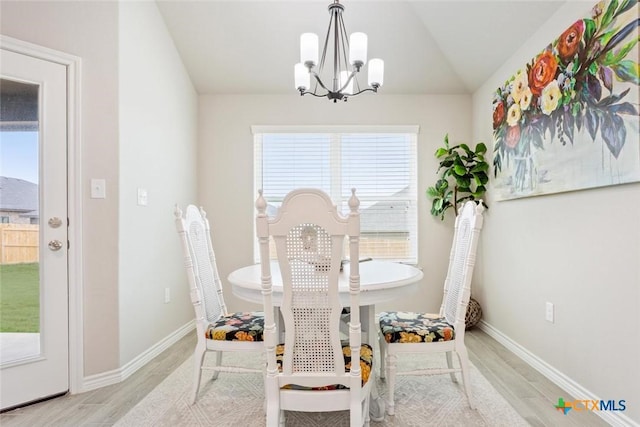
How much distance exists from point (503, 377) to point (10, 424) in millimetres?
2871

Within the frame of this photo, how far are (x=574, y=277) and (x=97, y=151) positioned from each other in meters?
3.04

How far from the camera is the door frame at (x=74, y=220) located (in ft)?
7.01

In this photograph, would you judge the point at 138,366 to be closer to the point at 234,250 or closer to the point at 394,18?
the point at 234,250

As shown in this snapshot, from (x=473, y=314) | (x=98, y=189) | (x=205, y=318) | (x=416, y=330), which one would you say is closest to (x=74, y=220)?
(x=98, y=189)

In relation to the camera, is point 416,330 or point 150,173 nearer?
point 416,330

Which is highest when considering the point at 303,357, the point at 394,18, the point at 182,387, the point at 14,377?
the point at 394,18

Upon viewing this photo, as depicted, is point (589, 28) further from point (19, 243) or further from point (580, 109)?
point (19, 243)

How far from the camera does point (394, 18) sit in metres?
3.05

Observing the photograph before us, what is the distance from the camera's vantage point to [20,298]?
2.03 meters

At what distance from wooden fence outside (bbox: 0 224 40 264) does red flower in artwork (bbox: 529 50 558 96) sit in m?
3.30

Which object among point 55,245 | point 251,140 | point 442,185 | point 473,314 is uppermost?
point 251,140

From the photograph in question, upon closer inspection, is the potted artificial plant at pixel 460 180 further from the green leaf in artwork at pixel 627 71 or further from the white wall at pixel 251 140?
the green leaf in artwork at pixel 627 71

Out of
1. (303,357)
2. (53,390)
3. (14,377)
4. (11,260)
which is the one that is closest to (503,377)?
(303,357)

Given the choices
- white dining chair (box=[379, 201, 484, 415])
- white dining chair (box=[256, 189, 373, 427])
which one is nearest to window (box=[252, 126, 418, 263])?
white dining chair (box=[379, 201, 484, 415])
